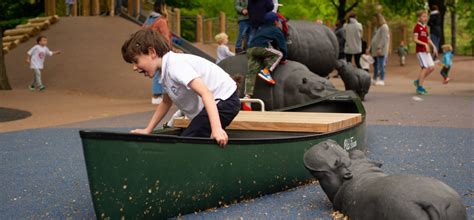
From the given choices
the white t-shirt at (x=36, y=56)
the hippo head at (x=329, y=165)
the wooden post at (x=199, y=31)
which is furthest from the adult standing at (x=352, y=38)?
the hippo head at (x=329, y=165)

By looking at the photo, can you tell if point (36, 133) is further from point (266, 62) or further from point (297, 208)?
point (297, 208)

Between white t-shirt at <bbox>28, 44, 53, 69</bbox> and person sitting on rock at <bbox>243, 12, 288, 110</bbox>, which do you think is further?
white t-shirt at <bbox>28, 44, 53, 69</bbox>

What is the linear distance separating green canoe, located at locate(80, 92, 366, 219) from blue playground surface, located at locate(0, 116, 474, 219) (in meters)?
0.14

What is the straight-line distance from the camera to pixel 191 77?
192 inches

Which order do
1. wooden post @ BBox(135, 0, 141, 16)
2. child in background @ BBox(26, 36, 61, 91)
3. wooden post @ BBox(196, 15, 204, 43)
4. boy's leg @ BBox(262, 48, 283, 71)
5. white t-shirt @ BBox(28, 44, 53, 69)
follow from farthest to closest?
wooden post @ BBox(196, 15, 204, 43) → wooden post @ BBox(135, 0, 141, 16) → white t-shirt @ BBox(28, 44, 53, 69) → child in background @ BBox(26, 36, 61, 91) → boy's leg @ BBox(262, 48, 283, 71)

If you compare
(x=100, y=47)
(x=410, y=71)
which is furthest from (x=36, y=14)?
(x=410, y=71)

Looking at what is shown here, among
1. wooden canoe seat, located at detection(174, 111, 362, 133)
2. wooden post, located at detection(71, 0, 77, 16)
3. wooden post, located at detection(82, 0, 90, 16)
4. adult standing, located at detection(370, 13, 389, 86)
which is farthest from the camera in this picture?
wooden post, located at detection(71, 0, 77, 16)

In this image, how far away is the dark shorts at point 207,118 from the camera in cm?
530

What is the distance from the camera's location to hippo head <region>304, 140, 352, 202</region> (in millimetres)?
4863

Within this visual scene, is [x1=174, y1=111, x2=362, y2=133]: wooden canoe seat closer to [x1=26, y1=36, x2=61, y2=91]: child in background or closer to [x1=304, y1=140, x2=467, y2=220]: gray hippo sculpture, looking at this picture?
[x1=304, y1=140, x2=467, y2=220]: gray hippo sculpture

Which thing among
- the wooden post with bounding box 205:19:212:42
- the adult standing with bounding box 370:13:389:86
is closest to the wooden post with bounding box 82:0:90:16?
the wooden post with bounding box 205:19:212:42

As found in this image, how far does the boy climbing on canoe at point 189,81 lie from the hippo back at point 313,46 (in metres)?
6.86

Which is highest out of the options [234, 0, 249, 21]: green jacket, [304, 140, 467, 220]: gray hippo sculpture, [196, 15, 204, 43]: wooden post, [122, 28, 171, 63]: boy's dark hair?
[122, 28, 171, 63]: boy's dark hair

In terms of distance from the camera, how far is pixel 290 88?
10086mm
